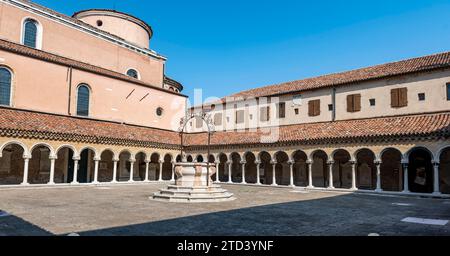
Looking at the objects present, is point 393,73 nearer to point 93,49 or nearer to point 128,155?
point 128,155

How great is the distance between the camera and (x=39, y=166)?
2477 cm

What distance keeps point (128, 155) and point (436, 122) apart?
79.6 ft

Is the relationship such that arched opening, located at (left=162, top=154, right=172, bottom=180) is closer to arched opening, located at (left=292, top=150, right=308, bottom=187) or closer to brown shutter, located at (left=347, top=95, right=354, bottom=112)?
arched opening, located at (left=292, top=150, right=308, bottom=187)

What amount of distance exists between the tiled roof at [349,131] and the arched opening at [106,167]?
8983 millimetres

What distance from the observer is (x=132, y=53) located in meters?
35.9

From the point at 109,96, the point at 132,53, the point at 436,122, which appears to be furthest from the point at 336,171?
the point at 132,53

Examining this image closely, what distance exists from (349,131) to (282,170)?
8047 millimetres

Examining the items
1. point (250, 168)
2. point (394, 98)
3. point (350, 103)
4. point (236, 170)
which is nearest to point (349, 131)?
point (350, 103)

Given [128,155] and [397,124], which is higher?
[397,124]

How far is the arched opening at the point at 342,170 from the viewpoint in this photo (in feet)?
88.4

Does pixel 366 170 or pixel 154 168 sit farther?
pixel 154 168

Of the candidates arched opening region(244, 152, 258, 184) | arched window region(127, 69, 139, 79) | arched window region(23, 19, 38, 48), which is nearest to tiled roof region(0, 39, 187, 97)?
arched window region(23, 19, 38, 48)

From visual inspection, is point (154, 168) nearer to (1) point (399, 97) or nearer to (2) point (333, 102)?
(2) point (333, 102)
